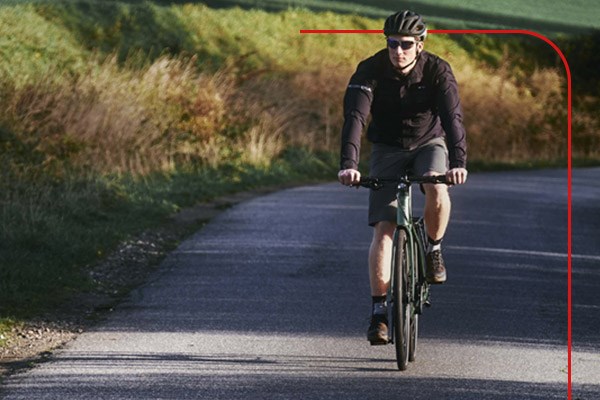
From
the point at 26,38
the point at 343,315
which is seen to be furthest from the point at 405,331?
the point at 26,38

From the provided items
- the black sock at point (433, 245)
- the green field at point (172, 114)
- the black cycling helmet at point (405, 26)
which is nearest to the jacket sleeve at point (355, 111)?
the black cycling helmet at point (405, 26)

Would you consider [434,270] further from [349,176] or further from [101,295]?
[101,295]

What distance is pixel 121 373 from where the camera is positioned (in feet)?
30.1

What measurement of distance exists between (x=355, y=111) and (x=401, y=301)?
1088 millimetres

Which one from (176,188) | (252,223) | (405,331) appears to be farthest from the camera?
(176,188)

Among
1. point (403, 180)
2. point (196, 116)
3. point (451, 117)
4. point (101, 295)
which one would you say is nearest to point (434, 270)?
point (403, 180)

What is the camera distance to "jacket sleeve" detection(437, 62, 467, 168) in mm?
8977

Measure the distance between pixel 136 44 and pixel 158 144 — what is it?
3077cm

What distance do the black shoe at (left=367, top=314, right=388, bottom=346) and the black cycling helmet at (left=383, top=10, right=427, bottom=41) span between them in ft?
5.36

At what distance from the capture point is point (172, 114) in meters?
29.3

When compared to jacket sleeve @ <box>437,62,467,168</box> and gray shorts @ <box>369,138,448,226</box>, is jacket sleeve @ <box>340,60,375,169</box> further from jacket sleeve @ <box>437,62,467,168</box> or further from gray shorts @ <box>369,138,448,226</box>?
gray shorts @ <box>369,138,448,226</box>

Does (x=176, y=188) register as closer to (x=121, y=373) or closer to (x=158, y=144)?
(x=158, y=144)

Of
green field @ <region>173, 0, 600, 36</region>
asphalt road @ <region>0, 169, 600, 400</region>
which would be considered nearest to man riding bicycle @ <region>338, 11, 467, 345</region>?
asphalt road @ <region>0, 169, 600, 400</region>

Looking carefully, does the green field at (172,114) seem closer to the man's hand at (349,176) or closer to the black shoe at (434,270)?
the black shoe at (434,270)
